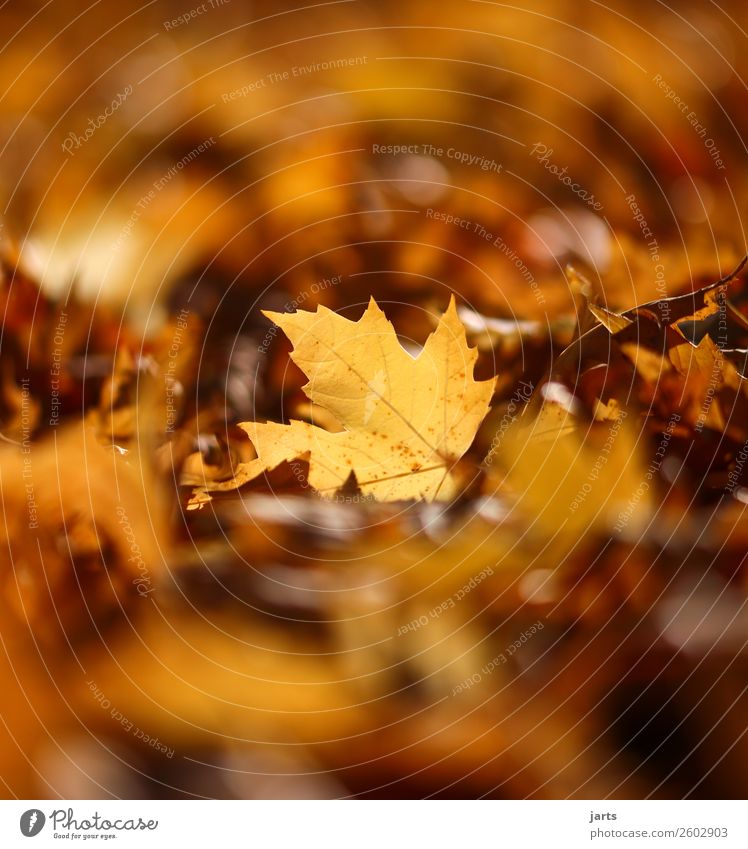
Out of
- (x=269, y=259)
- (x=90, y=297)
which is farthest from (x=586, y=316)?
(x=90, y=297)

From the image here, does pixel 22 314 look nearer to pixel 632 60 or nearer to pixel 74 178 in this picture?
pixel 74 178

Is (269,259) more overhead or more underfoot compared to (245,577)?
more overhead
